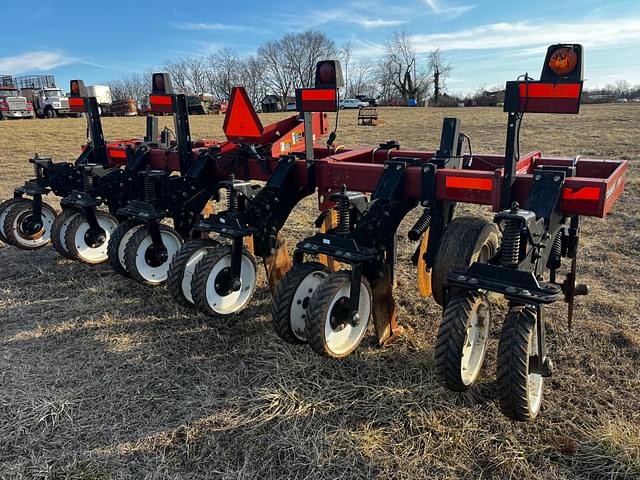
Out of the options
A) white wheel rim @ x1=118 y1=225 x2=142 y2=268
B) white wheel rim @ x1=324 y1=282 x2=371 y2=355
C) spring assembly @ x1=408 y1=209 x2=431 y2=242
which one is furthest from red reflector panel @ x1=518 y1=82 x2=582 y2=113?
white wheel rim @ x1=118 y1=225 x2=142 y2=268

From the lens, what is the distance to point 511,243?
2.30 m

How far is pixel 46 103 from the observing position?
3278cm

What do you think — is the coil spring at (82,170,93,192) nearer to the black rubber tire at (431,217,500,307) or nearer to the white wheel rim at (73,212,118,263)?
the white wheel rim at (73,212,118,263)

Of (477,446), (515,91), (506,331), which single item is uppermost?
(515,91)

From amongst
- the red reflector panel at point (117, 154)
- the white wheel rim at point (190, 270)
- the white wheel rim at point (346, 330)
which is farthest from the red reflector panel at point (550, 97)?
the red reflector panel at point (117, 154)

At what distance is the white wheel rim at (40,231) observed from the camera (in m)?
5.16

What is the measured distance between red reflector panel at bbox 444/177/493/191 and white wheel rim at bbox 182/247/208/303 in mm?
1759

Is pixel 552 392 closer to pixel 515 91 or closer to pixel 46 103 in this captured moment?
pixel 515 91

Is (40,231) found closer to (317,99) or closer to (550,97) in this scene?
(317,99)

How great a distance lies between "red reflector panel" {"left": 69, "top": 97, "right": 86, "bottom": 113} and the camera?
494 cm

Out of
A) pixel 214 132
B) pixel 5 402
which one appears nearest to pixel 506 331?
pixel 5 402

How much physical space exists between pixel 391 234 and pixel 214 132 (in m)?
19.7

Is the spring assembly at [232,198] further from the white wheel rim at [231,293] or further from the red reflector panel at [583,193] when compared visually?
the red reflector panel at [583,193]

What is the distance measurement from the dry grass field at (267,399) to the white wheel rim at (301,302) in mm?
331
